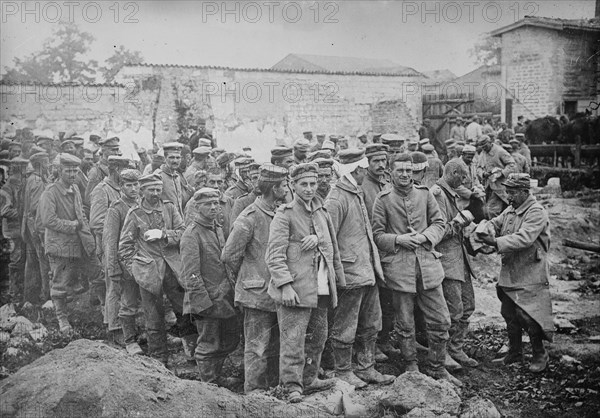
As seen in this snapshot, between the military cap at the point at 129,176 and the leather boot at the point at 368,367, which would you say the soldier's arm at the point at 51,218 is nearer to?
the military cap at the point at 129,176

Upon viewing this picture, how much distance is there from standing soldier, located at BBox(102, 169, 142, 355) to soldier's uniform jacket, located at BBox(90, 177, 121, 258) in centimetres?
53

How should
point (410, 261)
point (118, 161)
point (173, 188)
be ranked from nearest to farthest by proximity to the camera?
point (410, 261), point (118, 161), point (173, 188)

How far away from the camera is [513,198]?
21.3 ft

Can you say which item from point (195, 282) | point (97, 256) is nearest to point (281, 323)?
point (195, 282)

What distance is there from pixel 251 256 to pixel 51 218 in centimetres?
360

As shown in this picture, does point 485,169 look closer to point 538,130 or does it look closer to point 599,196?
point 599,196

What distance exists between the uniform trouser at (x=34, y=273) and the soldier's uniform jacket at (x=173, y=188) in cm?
226

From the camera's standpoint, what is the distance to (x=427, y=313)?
6.06m

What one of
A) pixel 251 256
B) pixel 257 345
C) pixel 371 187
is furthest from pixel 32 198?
pixel 371 187

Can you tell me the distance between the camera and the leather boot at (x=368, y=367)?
585 cm

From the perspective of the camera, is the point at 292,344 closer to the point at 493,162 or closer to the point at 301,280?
the point at 301,280

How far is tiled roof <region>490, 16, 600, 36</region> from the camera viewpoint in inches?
630

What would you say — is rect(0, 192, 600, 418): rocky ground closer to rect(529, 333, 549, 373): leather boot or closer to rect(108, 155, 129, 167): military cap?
rect(529, 333, 549, 373): leather boot

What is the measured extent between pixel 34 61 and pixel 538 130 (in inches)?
698
